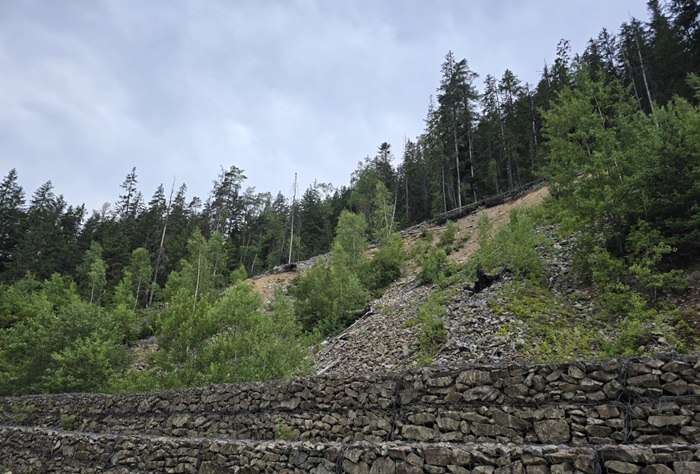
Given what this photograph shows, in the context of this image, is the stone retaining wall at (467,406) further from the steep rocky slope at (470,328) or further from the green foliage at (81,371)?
the green foliage at (81,371)

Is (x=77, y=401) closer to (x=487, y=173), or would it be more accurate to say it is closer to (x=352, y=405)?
(x=352, y=405)

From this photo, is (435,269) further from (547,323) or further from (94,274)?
(94,274)

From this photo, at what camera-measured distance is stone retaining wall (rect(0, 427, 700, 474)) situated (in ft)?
13.4

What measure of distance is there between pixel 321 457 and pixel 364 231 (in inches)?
1544

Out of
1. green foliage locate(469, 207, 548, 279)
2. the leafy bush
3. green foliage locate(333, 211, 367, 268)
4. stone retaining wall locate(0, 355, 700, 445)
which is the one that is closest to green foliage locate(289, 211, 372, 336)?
green foliage locate(333, 211, 367, 268)

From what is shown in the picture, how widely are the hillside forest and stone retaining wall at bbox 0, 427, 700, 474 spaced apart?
5.36 metres

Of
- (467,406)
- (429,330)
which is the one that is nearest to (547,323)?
(429,330)

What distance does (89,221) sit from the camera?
68688 mm

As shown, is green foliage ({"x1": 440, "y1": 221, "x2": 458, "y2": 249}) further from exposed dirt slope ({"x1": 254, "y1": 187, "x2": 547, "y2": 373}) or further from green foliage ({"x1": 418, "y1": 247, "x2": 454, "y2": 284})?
green foliage ({"x1": 418, "y1": 247, "x2": 454, "y2": 284})

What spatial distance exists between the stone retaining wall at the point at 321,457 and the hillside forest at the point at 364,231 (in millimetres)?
5358

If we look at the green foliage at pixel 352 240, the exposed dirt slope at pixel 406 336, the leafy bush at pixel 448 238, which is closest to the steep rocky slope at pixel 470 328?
the exposed dirt slope at pixel 406 336

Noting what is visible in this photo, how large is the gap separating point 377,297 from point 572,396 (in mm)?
23086

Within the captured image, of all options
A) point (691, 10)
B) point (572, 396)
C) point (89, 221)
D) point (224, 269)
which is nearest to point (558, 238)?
point (572, 396)

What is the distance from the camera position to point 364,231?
45125mm
